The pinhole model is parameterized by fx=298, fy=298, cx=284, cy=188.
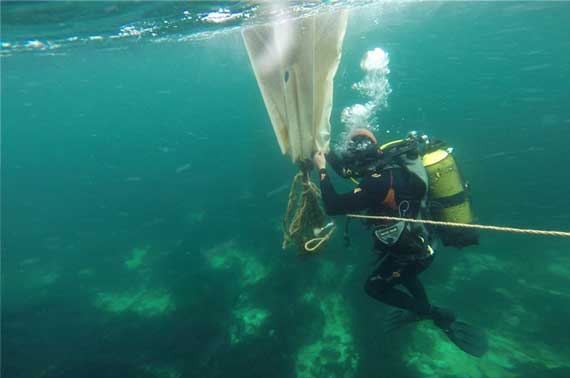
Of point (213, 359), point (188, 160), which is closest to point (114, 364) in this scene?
point (213, 359)

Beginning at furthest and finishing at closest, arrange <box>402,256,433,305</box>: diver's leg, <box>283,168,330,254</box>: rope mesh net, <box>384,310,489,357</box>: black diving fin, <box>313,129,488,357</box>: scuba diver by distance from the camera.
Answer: <box>384,310,489,357</box>: black diving fin → <box>402,256,433,305</box>: diver's leg → <box>283,168,330,254</box>: rope mesh net → <box>313,129,488,357</box>: scuba diver

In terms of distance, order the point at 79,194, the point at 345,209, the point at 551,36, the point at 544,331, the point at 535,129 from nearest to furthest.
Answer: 1. the point at 345,209
2. the point at 544,331
3. the point at 535,129
4. the point at 79,194
5. the point at 551,36

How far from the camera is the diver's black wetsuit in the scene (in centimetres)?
401

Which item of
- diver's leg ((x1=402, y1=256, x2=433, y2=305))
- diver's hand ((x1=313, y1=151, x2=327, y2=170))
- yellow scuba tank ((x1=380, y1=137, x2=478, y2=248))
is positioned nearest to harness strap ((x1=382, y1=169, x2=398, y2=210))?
yellow scuba tank ((x1=380, y1=137, x2=478, y2=248))

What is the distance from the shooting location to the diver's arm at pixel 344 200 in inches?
158

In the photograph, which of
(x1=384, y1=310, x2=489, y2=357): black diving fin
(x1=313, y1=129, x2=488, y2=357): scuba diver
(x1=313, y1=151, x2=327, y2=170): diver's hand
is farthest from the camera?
(x1=384, y1=310, x2=489, y2=357): black diving fin

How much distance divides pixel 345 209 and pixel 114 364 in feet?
23.7

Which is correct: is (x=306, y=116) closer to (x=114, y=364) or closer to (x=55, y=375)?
(x=114, y=364)

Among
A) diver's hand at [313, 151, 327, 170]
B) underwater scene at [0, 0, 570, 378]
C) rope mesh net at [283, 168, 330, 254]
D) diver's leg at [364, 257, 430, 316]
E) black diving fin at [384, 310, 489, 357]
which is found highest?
diver's hand at [313, 151, 327, 170]

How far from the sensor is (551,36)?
45.1 meters

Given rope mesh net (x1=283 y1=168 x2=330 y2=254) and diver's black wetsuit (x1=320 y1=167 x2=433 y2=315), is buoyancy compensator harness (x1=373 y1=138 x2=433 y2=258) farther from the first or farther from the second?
rope mesh net (x1=283 y1=168 x2=330 y2=254)

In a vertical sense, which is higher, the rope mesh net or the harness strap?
the harness strap

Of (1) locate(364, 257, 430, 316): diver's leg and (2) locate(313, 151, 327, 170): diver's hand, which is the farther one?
(1) locate(364, 257, 430, 316): diver's leg

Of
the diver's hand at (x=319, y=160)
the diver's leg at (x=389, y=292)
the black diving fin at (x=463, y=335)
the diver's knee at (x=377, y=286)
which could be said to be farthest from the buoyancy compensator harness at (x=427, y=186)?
the black diving fin at (x=463, y=335)
